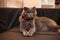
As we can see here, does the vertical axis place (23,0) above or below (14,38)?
above

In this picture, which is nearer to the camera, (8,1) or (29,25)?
(29,25)

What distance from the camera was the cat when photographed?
8.21 ft

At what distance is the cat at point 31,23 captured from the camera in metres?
2.50

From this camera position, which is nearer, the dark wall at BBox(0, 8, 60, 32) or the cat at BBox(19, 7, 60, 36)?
the cat at BBox(19, 7, 60, 36)

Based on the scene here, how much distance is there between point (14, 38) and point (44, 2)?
2.72 meters

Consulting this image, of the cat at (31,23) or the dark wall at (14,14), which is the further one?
the dark wall at (14,14)

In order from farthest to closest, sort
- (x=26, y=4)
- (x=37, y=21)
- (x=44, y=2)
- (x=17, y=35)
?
(x=44, y=2)
(x=26, y=4)
(x=37, y=21)
(x=17, y=35)

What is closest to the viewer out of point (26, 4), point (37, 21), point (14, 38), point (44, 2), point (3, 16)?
point (14, 38)

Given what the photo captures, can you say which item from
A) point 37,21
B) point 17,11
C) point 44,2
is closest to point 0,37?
point 37,21

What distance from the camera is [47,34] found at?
2.55 metres

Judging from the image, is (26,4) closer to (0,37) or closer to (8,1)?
(8,1)

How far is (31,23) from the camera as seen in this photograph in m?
2.60

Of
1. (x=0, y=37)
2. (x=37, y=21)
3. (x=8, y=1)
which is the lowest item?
(x=0, y=37)

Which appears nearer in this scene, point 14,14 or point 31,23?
point 31,23
